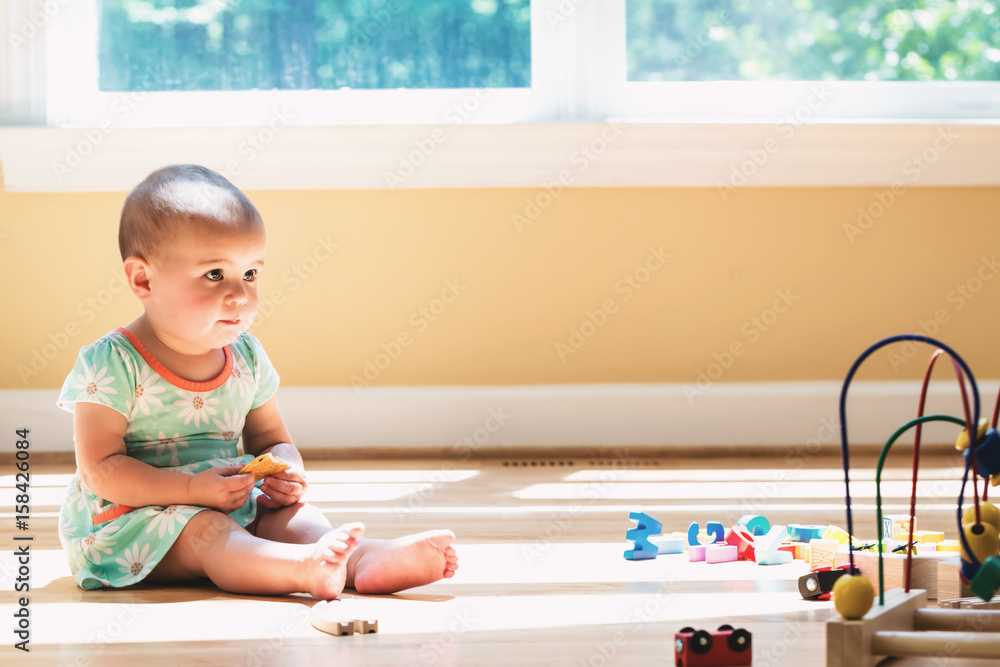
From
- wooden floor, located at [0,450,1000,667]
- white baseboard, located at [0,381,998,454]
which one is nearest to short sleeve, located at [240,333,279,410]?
wooden floor, located at [0,450,1000,667]

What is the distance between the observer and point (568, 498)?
5.28 feet

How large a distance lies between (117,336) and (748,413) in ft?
4.65

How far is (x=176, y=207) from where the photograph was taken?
1.10 metres

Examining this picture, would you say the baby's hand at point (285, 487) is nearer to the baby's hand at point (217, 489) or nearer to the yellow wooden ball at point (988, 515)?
the baby's hand at point (217, 489)

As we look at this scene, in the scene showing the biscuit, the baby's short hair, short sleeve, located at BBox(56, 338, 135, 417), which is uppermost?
the baby's short hair

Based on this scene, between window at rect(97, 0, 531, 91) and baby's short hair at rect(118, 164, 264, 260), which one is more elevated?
window at rect(97, 0, 531, 91)

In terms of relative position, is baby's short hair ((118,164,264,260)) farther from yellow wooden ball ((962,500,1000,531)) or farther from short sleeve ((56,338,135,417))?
yellow wooden ball ((962,500,1000,531))

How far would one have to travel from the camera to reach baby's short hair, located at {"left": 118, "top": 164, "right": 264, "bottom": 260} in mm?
1104

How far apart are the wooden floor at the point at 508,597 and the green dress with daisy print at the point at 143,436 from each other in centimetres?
4

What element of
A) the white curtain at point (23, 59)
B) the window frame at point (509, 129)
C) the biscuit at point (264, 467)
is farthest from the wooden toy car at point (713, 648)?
the white curtain at point (23, 59)

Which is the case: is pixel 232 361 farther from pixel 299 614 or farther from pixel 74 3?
pixel 74 3

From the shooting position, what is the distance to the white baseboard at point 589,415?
2150 millimetres

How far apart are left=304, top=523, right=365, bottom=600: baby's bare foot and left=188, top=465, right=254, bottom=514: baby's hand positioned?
0.14 m

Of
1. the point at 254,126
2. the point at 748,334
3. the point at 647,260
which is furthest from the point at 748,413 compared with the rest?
the point at 254,126
